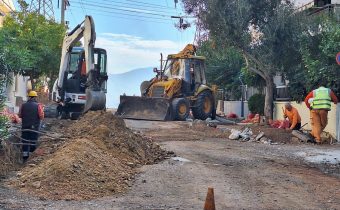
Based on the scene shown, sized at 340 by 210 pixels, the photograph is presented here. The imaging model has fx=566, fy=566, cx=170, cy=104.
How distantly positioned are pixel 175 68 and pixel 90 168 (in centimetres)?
1729

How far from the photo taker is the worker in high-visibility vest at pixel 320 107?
651 inches

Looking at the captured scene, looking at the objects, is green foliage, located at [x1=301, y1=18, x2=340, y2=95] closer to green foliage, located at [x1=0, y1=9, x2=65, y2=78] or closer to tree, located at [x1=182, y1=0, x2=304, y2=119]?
tree, located at [x1=182, y1=0, x2=304, y2=119]

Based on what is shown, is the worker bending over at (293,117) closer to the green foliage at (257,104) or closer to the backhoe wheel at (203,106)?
the backhoe wheel at (203,106)

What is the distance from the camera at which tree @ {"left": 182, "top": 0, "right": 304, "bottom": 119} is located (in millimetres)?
21625

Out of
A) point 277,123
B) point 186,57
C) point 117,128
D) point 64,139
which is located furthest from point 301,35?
point 64,139

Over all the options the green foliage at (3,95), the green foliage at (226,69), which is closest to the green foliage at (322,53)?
the green foliage at (3,95)

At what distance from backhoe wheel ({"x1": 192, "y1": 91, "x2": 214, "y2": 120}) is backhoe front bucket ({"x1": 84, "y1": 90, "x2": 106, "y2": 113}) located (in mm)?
8293

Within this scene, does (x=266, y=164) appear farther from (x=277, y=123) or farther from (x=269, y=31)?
(x=269, y=31)

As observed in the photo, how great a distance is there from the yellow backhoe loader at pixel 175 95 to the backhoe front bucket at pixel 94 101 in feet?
18.7

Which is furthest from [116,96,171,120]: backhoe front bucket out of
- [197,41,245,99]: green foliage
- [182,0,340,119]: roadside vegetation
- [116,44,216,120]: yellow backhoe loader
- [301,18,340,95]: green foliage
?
[197,41,245,99]: green foliage

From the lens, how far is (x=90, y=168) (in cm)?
940

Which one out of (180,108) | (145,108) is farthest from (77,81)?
(180,108)

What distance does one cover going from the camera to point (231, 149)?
14.7 meters

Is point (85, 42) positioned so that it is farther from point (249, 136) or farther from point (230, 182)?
point (230, 182)
